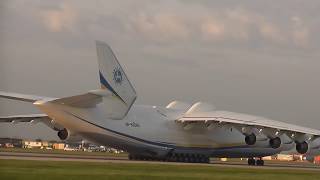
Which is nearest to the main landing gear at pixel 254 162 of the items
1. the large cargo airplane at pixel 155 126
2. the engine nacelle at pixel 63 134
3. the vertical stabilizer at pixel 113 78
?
the large cargo airplane at pixel 155 126

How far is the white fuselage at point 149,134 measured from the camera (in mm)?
38625

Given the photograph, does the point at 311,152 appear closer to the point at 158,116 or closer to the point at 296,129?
the point at 296,129

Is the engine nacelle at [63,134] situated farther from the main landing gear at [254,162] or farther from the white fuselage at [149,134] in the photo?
the main landing gear at [254,162]

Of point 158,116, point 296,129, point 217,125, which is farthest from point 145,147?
point 296,129

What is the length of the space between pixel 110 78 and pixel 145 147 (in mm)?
5944

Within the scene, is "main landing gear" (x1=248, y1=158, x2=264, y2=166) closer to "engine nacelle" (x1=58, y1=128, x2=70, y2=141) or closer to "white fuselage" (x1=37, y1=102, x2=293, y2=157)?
"white fuselage" (x1=37, y1=102, x2=293, y2=157)

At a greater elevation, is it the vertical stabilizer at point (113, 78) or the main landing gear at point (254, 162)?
the vertical stabilizer at point (113, 78)

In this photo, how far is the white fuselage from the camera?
1521 inches

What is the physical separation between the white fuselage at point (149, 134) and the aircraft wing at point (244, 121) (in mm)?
1443

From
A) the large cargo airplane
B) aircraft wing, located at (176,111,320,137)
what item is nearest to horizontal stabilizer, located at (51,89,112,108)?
the large cargo airplane

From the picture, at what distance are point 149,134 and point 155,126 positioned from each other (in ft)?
2.79

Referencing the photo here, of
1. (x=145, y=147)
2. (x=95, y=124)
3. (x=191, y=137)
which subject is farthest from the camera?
(x=191, y=137)

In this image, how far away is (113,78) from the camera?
39906 millimetres

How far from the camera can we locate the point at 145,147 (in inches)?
1693
